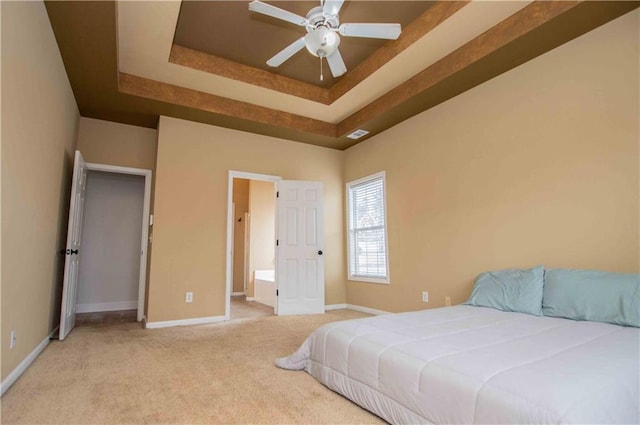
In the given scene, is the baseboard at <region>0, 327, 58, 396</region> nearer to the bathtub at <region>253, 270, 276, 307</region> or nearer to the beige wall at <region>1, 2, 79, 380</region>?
the beige wall at <region>1, 2, 79, 380</region>

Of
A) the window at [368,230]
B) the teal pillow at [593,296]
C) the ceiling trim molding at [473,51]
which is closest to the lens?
the teal pillow at [593,296]

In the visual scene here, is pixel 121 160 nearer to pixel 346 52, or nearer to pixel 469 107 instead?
pixel 346 52

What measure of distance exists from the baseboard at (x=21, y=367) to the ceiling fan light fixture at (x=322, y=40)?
9.80 ft

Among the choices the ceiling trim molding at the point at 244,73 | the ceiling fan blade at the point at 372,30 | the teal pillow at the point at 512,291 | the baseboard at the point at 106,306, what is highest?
the ceiling trim molding at the point at 244,73

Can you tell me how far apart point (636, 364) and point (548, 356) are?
331 mm

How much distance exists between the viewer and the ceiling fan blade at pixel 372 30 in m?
2.47

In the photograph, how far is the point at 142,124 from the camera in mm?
4527

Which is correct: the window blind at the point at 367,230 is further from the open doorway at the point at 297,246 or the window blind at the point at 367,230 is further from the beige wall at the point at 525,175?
the open doorway at the point at 297,246

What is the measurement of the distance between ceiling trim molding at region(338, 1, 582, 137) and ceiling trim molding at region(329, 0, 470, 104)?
0.45 m

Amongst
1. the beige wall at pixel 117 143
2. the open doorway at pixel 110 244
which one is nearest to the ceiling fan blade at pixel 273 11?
A: the beige wall at pixel 117 143

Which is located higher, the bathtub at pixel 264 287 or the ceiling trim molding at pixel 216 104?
the ceiling trim molding at pixel 216 104

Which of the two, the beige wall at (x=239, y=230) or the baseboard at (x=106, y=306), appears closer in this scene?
the baseboard at (x=106, y=306)

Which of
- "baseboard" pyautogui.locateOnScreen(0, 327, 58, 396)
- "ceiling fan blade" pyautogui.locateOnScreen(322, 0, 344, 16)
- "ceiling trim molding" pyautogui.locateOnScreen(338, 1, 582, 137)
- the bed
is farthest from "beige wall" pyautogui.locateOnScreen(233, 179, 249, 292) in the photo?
"ceiling fan blade" pyautogui.locateOnScreen(322, 0, 344, 16)

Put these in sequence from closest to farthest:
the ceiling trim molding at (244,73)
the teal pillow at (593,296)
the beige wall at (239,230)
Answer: the teal pillow at (593,296) < the ceiling trim molding at (244,73) < the beige wall at (239,230)
